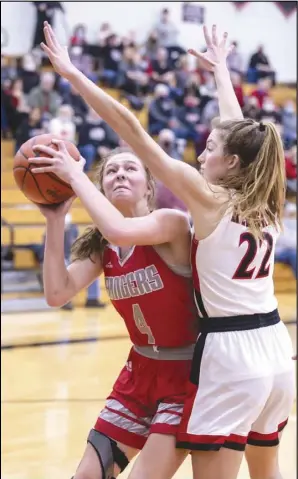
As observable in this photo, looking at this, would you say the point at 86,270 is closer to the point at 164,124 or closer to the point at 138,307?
the point at 138,307

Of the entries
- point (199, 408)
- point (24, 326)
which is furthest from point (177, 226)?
point (24, 326)

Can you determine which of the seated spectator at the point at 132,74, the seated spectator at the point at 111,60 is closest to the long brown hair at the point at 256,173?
the seated spectator at the point at 132,74

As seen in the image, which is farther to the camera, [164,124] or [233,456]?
[164,124]

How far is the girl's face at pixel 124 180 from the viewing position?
10.3 feet

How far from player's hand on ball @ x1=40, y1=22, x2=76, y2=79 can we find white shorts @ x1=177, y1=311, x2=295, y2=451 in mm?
1010

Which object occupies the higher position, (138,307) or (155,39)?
(155,39)

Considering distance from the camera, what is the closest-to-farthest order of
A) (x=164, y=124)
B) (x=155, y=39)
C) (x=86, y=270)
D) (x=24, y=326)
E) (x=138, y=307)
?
1. (x=138, y=307)
2. (x=86, y=270)
3. (x=24, y=326)
4. (x=164, y=124)
5. (x=155, y=39)

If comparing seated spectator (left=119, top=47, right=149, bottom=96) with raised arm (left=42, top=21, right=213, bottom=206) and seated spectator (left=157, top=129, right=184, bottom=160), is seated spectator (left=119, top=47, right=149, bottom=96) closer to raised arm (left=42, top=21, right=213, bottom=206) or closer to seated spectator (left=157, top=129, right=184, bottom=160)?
seated spectator (left=157, top=129, right=184, bottom=160)

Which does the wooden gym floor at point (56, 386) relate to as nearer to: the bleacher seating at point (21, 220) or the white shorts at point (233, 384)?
the bleacher seating at point (21, 220)

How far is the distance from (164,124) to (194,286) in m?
11.9

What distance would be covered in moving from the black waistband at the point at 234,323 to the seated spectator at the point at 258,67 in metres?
15.5

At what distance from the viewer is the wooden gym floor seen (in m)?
4.99

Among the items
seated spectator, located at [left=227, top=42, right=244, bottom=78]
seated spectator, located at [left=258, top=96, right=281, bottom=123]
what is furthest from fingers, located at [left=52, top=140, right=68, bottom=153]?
seated spectator, located at [left=227, top=42, right=244, bottom=78]

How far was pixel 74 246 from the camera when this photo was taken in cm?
336
